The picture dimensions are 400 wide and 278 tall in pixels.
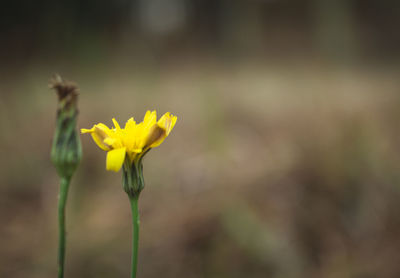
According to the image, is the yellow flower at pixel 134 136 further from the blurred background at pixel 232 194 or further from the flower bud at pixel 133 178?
the blurred background at pixel 232 194

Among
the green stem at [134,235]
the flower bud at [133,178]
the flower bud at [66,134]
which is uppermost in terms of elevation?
the flower bud at [66,134]

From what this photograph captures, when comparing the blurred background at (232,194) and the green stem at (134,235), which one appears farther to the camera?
the blurred background at (232,194)

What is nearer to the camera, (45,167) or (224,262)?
(224,262)

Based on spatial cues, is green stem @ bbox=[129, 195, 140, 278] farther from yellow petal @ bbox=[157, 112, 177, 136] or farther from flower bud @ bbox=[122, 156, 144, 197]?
yellow petal @ bbox=[157, 112, 177, 136]

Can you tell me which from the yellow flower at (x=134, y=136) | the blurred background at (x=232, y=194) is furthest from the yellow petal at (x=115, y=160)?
the blurred background at (x=232, y=194)

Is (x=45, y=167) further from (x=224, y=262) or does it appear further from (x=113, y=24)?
(x=113, y=24)

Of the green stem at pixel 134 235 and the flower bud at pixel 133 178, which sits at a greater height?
the flower bud at pixel 133 178

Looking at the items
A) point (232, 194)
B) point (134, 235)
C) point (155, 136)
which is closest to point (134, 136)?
point (155, 136)

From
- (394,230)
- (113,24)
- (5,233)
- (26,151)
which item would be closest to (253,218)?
(394,230)
